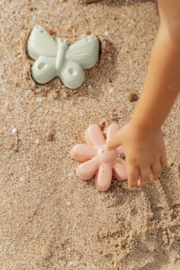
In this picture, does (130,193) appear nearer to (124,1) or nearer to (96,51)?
(96,51)

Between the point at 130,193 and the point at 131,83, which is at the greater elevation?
the point at 131,83

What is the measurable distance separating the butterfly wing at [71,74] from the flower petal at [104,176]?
1.66 ft

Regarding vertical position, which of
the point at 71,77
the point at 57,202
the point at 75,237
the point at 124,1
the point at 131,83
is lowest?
the point at 75,237

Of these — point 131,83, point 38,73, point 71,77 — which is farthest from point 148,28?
point 38,73

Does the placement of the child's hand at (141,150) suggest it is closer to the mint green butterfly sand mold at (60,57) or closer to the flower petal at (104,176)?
the flower petal at (104,176)

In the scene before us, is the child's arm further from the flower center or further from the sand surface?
the sand surface

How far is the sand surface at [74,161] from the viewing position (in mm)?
1285

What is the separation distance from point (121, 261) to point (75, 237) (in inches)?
10.4

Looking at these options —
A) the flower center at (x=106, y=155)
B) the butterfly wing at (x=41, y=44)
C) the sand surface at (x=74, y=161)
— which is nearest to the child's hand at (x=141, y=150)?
the flower center at (x=106, y=155)

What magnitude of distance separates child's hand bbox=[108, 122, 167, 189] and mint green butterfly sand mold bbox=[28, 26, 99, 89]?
0.57 m

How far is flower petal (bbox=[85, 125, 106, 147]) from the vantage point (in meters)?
1.34

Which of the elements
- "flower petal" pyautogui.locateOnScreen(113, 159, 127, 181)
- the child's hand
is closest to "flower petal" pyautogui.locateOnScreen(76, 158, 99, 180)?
"flower petal" pyautogui.locateOnScreen(113, 159, 127, 181)

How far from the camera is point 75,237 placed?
130 cm

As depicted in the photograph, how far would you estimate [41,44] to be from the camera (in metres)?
1.42
